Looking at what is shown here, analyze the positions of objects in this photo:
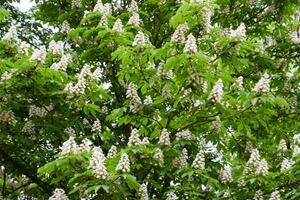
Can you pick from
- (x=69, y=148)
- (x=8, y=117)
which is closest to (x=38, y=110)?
(x=8, y=117)

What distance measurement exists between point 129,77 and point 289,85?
3.47 m

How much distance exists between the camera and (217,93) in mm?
6824

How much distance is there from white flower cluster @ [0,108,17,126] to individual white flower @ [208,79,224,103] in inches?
115

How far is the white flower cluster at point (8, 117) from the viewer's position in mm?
7586

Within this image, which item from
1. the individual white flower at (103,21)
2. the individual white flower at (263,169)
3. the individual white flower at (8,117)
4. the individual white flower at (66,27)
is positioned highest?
the individual white flower at (66,27)

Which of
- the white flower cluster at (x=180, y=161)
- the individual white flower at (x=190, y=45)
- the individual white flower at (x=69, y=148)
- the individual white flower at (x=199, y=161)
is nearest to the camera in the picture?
the individual white flower at (x=69, y=148)

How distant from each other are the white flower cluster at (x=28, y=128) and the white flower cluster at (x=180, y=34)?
2487mm

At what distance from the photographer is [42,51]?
22.2ft

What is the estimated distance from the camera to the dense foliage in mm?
6676

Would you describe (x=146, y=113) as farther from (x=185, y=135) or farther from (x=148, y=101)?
(x=185, y=135)

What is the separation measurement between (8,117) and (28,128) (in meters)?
0.35

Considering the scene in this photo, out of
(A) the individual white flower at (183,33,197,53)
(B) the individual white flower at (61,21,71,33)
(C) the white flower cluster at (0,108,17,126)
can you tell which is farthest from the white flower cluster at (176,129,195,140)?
(B) the individual white flower at (61,21,71,33)

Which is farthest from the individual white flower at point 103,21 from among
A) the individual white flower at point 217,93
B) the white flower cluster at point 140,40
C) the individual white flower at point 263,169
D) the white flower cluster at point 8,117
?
the individual white flower at point 263,169

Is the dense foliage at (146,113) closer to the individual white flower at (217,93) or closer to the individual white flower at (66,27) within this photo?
the individual white flower at (217,93)
